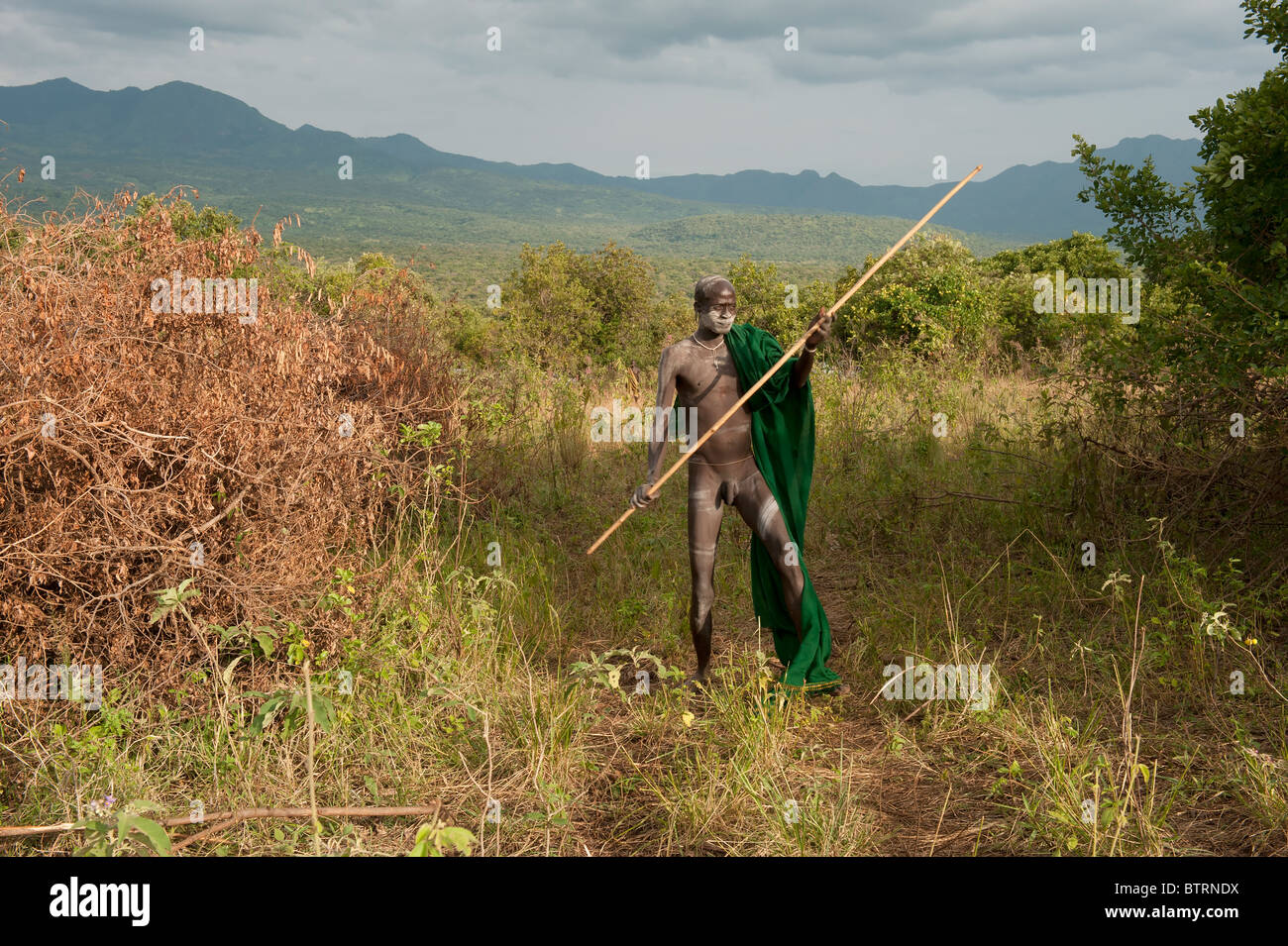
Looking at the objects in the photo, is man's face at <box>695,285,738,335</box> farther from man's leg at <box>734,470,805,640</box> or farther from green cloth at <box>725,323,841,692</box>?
man's leg at <box>734,470,805,640</box>

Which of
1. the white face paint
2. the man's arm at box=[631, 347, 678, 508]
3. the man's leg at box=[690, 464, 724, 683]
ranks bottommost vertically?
the man's leg at box=[690, 464, 724, 683]

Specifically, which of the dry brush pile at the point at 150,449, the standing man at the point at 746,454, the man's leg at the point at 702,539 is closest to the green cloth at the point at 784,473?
the standing man at the point at 746,454

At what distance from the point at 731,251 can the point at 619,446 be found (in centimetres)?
9160

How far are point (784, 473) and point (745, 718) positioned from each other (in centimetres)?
130

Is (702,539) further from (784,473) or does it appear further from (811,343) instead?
(811,343)

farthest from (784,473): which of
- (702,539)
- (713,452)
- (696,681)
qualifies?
(696,681)

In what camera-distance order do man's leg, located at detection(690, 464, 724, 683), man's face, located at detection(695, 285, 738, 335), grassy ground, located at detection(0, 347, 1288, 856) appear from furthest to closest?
man's leg, located at detection(690, 464, 724, 683) → man's face, located at detection(695, 285, 738, 335) → grassy ground, located at detection(0, 347, 1288, 856)

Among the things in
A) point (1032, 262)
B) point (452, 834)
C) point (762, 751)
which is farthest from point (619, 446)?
point (1032, 262)

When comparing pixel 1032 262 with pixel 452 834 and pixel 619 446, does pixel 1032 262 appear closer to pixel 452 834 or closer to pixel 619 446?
pixel 619 446

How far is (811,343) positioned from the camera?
384 cm

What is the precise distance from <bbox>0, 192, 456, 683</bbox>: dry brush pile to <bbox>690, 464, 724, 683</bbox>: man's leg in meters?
1.62

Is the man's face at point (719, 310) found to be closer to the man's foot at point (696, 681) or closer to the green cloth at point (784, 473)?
the green cloth at point (784, 473)

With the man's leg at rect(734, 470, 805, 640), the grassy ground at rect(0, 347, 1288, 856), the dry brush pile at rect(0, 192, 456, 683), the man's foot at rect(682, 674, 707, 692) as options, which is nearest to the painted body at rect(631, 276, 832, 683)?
the man's leg at rect(734, 470, 805, 640)

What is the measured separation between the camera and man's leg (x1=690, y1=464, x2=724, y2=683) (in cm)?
439
